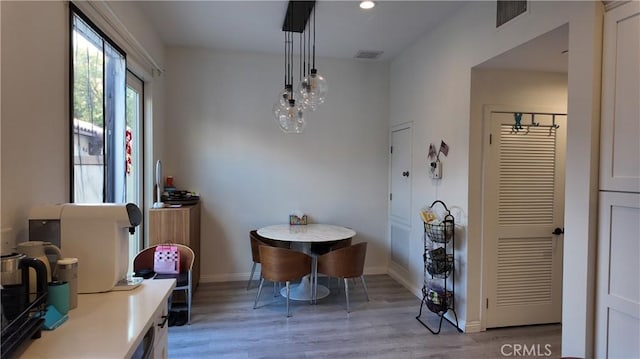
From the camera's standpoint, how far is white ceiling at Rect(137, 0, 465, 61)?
330 centimetres

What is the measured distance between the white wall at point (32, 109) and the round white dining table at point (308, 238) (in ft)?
7.43

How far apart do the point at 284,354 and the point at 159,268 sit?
56.4 inches

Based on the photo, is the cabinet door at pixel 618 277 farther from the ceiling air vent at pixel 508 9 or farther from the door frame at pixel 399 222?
the door frame at pixel 399 222

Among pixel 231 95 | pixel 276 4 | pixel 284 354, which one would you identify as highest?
pixel 276 4

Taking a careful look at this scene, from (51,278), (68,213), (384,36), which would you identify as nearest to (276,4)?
(384,36)

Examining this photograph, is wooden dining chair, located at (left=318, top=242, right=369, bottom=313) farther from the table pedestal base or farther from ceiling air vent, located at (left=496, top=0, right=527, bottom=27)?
ceiling air vent, located at (left=496, top=0, right=527, bottom=27)

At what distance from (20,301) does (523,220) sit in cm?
361

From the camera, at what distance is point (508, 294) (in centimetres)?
337

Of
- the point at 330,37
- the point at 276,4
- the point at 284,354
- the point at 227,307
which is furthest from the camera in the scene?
the point at 330,37

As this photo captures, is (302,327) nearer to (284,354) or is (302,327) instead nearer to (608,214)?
(284,354)

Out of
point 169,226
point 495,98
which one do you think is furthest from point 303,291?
point 495,98

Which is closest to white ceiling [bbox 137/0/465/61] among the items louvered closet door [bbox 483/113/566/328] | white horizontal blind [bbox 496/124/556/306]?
louvered closet door [bbox 483/113/566/328]

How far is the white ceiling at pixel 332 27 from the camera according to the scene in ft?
10.00
